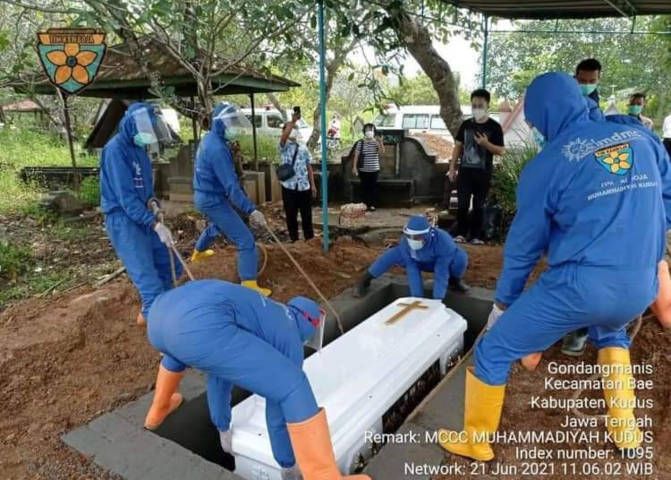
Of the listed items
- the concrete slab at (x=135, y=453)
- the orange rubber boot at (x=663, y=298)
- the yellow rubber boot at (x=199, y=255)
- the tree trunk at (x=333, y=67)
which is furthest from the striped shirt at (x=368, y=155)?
the concrete slab at (x=135, y=453)

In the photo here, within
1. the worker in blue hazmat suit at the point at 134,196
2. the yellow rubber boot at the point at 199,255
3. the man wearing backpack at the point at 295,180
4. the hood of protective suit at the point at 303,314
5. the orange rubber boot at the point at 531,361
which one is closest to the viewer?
the hood of protective suit at the point at 303,314

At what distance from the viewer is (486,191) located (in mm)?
5664

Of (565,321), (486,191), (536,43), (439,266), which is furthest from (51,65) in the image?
(536,43)

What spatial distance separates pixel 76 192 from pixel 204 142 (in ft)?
20.4

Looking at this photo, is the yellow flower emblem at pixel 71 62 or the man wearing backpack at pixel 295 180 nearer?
the yellow flower emblem at pixel 71 62

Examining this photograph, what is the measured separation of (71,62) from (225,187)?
2.47 meters

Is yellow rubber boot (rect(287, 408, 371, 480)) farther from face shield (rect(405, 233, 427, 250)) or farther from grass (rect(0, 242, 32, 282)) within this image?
grass (rect(0, 242, 32, 282))

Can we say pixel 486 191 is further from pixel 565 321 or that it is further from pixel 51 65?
pixel 51 65

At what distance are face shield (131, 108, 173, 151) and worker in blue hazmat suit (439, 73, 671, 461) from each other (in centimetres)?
247

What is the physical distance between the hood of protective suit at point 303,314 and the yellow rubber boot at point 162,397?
79cm

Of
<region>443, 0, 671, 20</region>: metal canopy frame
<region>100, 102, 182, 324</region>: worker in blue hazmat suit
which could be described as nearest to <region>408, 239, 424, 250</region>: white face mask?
<region>100, 102, 182, 324</region>: worker in blue hazmat suit

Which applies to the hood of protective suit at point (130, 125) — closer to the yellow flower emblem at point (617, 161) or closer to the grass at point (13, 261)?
the yellow flower emblem at point (617, 161)

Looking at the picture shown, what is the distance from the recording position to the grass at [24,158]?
9.00 metres

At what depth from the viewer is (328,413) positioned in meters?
2.47
